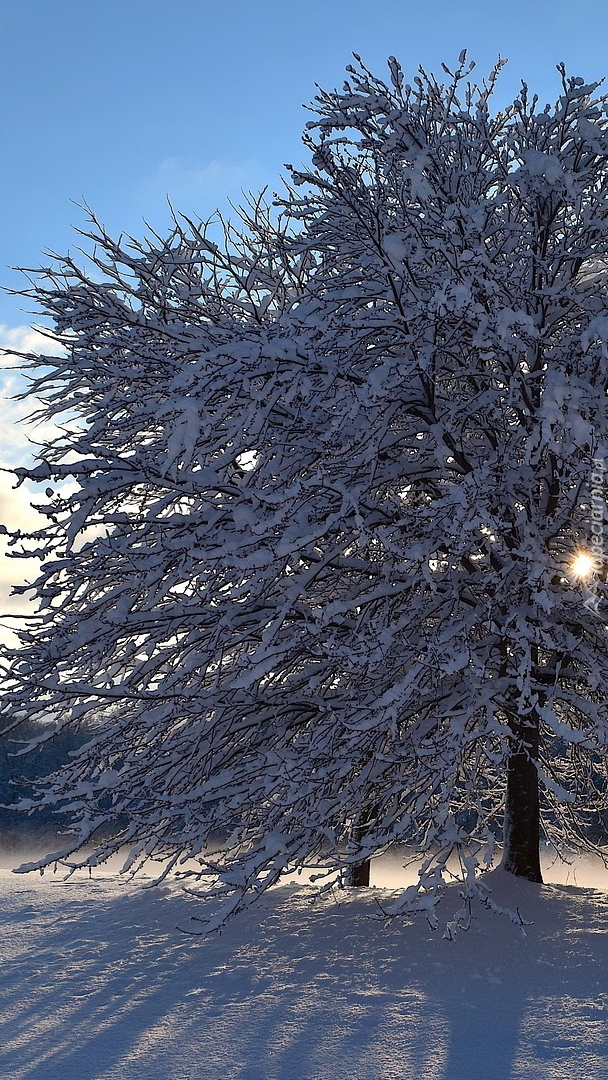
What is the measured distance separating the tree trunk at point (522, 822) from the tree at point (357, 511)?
2 centimetres

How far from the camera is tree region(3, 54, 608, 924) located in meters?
5.88

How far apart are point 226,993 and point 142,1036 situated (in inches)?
30.4

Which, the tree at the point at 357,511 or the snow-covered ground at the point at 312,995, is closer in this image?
the snow-covered ground at the point at 312,995

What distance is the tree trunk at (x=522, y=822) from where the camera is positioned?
8016 mm

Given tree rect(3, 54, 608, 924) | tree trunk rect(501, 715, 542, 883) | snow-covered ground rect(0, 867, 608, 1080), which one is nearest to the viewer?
snow-covered ground rect(0, 867, 608, 1080)

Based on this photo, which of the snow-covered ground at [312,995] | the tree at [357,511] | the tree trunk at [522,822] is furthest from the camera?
the tree trunk at [522,822]

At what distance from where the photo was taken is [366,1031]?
4.87 meters

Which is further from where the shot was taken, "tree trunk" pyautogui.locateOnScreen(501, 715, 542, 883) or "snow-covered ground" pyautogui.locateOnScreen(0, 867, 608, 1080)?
"tree trunk" pyautogui.locateOnScreen(501, 715, 542, 883)

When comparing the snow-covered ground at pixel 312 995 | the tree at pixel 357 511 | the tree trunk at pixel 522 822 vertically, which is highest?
the tree at pixel 357 511

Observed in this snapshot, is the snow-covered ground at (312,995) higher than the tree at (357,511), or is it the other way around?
the tree at (357,511)

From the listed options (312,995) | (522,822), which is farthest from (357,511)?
(522,822)

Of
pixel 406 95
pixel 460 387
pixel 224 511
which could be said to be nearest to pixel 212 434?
pixel 224 511

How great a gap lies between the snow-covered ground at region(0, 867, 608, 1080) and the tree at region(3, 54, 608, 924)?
54cm

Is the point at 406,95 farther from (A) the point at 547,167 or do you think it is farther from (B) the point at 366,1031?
(B) the point at 366,1031
